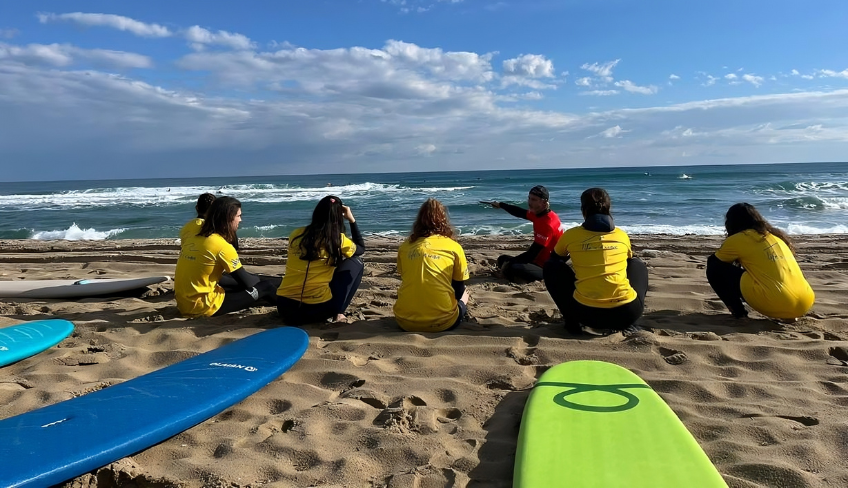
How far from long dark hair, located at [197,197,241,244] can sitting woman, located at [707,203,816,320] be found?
384cm

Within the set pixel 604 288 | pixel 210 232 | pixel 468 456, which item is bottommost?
pixel 468 456

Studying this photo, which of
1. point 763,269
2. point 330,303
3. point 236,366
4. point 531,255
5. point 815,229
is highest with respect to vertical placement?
point 763,269

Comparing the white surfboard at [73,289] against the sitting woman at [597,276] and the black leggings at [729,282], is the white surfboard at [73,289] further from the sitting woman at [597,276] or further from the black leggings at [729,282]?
the black leggings at [729,282]

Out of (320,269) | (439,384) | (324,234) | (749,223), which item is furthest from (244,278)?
(749,223)

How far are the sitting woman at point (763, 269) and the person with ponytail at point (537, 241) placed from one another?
6.08ft

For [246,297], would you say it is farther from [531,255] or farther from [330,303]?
→ [531,255]

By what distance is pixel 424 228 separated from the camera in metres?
3.95

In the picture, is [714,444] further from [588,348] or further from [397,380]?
[397,380]

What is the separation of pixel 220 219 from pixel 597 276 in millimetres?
2933

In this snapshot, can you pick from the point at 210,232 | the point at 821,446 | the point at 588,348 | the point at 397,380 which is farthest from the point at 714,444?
the point at 210,232

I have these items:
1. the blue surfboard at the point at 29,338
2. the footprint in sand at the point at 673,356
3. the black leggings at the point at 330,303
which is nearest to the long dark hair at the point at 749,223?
the footprint in sand at the point at 673,356

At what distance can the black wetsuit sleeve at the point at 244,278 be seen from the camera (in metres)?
4.39

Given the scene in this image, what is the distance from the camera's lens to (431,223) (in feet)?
12.9

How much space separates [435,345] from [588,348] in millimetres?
1016
